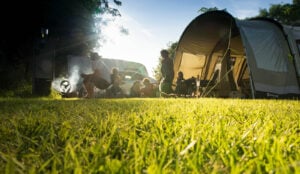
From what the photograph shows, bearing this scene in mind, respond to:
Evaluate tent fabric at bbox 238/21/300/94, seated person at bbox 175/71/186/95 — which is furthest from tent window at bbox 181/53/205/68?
tent fabric at bbox 238/21/300/94

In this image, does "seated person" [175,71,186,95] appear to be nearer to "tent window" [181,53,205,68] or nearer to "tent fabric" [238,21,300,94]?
"tent window" [181,53,205,68]

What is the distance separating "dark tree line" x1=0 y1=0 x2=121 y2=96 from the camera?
29.3ft

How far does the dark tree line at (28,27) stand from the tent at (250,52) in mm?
4080

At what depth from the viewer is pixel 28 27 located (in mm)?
9500

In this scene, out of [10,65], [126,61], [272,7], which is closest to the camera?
[10,65]

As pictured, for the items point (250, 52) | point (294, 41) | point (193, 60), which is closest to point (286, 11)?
point (193, 60)

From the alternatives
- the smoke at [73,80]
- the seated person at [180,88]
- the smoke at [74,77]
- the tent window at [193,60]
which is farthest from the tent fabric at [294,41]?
the smoke at [74,77]

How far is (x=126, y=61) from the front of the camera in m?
16.9

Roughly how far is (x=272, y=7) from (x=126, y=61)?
21.9 m

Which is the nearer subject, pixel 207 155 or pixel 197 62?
pixel 207 155

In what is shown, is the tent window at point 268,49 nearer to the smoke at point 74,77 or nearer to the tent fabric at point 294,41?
the tent fabric at point 294,41

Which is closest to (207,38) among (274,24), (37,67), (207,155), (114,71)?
(274,24)

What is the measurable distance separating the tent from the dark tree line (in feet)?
13.4

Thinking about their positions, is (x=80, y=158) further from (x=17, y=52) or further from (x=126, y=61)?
(x=126, y=61)
